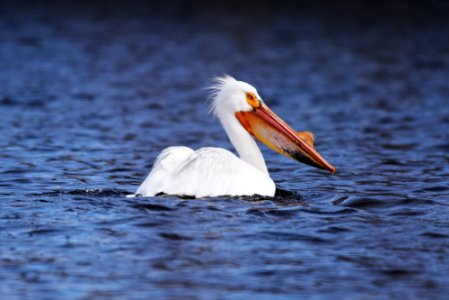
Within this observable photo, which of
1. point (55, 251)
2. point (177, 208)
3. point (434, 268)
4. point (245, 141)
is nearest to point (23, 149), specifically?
point (245, 141)

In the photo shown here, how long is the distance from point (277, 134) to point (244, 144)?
1.19ft

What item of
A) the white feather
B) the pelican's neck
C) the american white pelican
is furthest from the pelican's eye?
the white feather

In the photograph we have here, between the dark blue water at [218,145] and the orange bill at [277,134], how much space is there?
0.34 m

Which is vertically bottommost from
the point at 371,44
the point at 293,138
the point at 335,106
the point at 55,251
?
the point at 55,251

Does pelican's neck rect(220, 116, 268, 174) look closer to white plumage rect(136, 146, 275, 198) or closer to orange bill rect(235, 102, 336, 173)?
orange bill rect(235, 102, 336, 173)

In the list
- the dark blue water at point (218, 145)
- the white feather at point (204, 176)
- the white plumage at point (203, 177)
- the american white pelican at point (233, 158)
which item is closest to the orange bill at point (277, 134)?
the american white pelican at point (233, 158)

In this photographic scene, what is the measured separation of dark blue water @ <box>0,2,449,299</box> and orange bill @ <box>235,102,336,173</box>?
1.12 feet

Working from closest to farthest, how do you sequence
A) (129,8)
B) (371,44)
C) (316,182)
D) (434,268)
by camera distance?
(434,268), (316,182), (371,44), (129,8)

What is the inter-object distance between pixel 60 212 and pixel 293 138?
2.26m

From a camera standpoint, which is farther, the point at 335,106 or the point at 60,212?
the point at 335,106

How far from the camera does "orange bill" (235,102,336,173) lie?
27.4 ft

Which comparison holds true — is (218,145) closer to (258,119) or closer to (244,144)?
(258,119)

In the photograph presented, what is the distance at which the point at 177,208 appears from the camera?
7.01 meters

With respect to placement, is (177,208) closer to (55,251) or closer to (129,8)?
(55,251)
